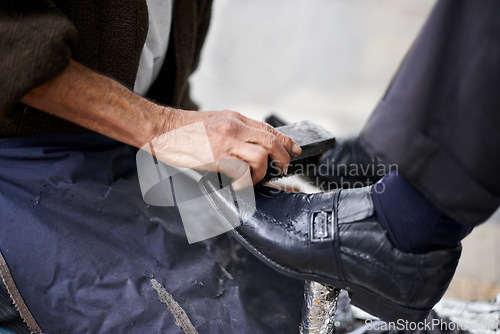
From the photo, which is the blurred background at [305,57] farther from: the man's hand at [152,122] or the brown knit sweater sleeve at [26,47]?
the brown knit sweater sleeve at [26,47]

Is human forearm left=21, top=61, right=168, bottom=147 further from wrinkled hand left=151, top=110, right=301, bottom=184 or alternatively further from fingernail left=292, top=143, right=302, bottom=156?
fingernail left=292, top=143, right=302, bottom=156

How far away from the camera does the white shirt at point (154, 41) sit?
3.03 ft

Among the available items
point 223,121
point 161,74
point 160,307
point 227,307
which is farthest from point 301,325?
point 161,74

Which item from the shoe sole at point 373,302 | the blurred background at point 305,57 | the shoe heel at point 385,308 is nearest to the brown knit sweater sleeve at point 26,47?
the shoe sole at point 373,302

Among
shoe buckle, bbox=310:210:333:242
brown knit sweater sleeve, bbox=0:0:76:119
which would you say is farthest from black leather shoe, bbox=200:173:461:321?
brown knit sweater sleeve, bbox=0:0:76:119

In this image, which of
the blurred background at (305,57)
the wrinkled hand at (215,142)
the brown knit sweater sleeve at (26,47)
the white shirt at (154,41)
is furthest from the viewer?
the blurred background at (305,57)

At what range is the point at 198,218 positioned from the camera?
34.0 inches

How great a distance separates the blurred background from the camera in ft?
8.11

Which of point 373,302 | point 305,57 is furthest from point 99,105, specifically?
point 305,57

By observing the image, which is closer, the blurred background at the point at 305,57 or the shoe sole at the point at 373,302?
the shoe sole at the point at 373,302

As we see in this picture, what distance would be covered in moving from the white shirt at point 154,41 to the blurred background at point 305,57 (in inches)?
54.1

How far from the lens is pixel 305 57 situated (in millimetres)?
2814

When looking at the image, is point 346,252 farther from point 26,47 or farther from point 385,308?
point 26,47

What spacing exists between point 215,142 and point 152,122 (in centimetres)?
11
